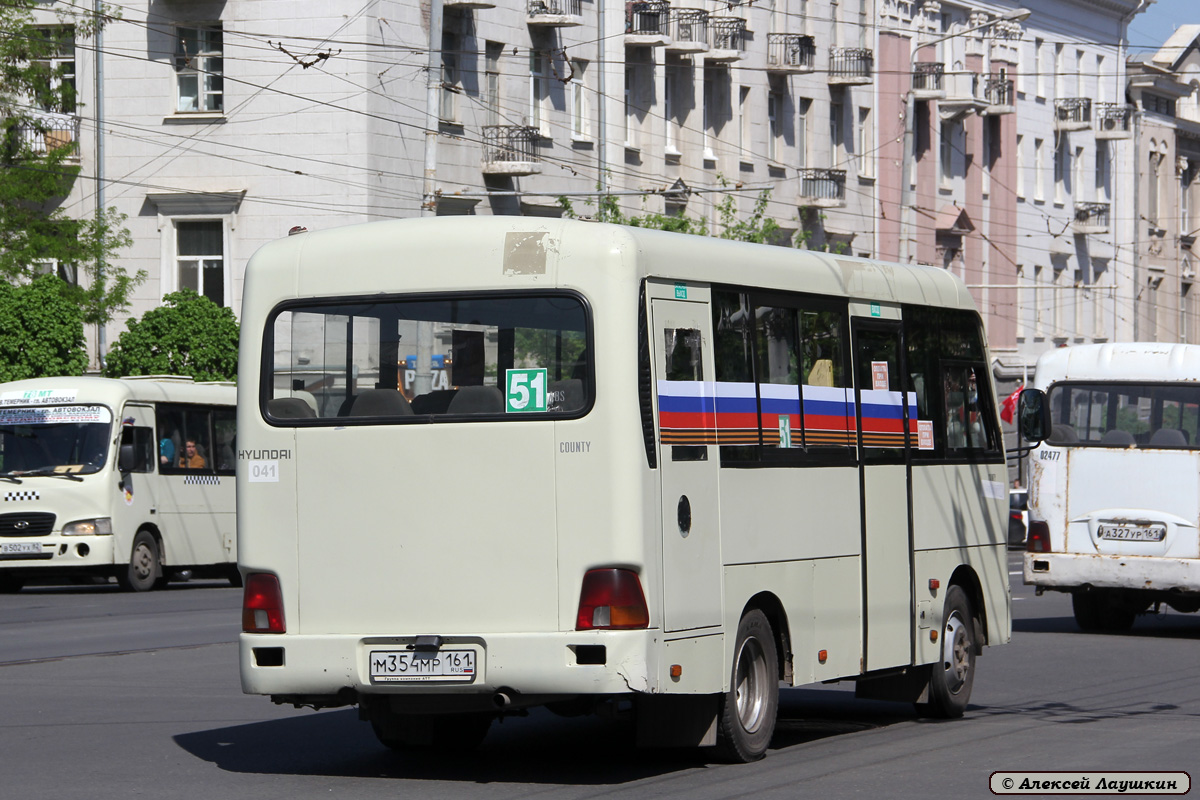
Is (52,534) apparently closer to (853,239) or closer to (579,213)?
(579,213)

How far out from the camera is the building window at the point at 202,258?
42.7 m

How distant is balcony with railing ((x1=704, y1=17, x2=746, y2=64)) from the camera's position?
50.7 metres

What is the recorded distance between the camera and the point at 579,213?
152 feet

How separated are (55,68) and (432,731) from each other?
2956cm

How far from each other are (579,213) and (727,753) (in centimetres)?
3612

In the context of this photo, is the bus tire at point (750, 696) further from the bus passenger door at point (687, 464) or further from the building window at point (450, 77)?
the building window at point (450, 77)

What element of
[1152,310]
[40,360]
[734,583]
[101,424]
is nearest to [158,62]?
[40,360]

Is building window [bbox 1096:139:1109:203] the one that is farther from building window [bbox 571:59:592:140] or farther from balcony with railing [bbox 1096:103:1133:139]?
building window [bbox 571:59:592:140]

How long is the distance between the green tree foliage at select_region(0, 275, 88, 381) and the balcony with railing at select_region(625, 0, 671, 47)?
620 inches

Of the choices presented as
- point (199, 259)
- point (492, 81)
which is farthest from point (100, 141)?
point (492, 81)

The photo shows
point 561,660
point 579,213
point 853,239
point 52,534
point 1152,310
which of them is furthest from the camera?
point 1152,310

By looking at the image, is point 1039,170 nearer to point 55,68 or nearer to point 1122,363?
point 55,68

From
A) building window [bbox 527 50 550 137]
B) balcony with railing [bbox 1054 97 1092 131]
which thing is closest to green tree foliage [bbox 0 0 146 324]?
building window [bbox 527 50 550 137]

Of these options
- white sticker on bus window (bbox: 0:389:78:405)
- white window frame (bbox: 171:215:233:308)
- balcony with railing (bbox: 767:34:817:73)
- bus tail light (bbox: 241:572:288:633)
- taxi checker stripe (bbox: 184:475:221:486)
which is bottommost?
bus tail light (bbox: 241:572:288:633)
